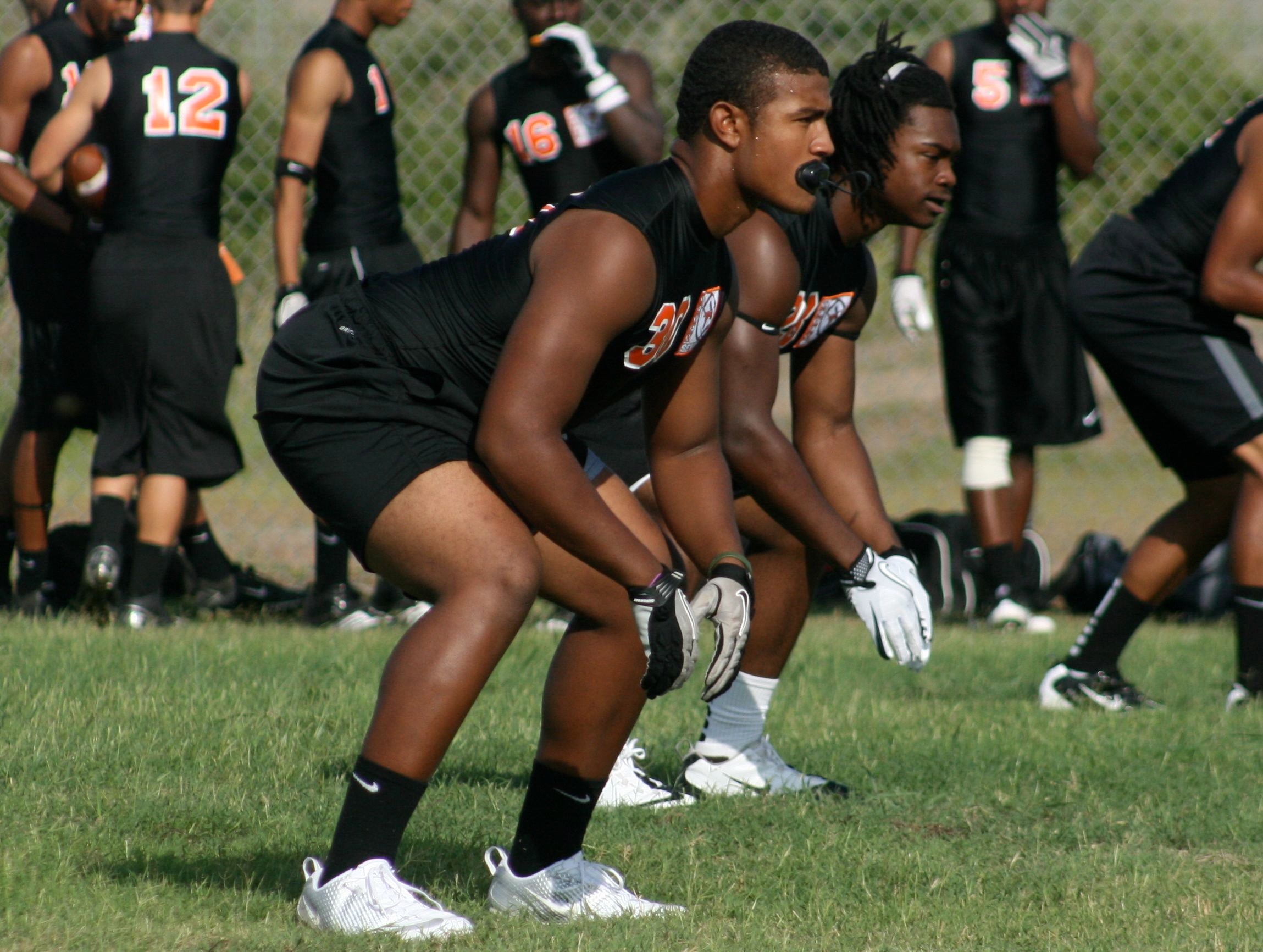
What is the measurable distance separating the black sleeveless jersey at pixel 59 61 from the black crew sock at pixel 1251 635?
196 inches

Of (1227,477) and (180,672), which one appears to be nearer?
(180,672)

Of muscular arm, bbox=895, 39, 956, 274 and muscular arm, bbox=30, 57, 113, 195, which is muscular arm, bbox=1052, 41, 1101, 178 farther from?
muscular arm, bbox=30, 57, 113, 195

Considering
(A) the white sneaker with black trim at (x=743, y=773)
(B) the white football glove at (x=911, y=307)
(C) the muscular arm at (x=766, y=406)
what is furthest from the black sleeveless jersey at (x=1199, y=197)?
(A) the white sneaker with black trim at (x=743, y=773)

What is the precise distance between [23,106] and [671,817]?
4440 mm

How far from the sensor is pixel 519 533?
2859 mm

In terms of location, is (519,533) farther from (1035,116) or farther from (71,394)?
(1035,116)

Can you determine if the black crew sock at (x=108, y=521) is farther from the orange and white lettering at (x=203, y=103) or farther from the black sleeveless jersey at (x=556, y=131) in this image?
the black sleeveless jersey at (x=556, y=131)

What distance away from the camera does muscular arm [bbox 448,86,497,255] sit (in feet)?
22.9

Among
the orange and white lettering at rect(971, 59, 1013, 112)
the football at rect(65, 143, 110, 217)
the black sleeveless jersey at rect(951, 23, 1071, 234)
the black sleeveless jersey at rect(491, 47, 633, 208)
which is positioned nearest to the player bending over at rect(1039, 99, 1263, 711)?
the black sleeveless jersey at rect(951, 23, 1071, 234)

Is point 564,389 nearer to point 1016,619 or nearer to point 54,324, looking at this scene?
point 54,324

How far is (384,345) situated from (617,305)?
0.53 m

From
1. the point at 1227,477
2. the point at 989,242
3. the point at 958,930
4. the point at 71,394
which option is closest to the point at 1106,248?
the point at 1227,477

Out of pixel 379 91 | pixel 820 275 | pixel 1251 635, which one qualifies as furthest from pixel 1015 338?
pixel 820 275

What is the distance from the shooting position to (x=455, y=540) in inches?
110
